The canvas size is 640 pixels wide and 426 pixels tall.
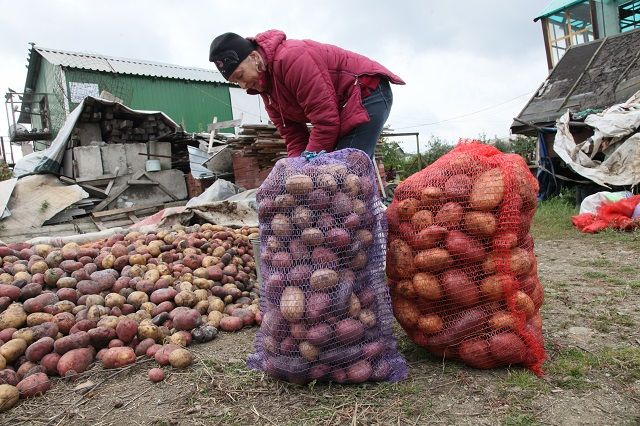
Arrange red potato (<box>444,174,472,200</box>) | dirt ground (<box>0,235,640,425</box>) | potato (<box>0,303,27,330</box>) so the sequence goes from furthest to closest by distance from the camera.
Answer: potato (<box>0,303,27,330</box>) < red potato (<box>444,174,472,200</box>) < dirt ground (<box>0,235,640,425</box>)

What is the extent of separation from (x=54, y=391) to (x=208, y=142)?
1122 cm

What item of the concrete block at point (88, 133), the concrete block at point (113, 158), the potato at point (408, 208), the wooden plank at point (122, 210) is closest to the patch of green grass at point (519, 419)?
the potato at point (408, 208)

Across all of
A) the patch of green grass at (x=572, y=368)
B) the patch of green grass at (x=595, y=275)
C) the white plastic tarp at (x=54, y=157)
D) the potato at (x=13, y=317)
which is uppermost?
the white plastic tarp at (x=54, y=157)

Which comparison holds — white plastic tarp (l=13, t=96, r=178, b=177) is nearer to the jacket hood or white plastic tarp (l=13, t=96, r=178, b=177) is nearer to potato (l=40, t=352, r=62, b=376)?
potato (l=40, t=352, r=62, b=376)

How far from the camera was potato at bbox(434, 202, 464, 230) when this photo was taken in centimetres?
218

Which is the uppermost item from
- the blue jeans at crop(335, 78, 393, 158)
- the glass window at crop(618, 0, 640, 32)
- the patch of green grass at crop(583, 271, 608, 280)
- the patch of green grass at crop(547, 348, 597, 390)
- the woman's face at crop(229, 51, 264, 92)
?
the glass window at crop(618, 0, 640, 32)

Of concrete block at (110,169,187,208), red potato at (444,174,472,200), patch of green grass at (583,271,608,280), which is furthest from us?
concrete block at (110,169,187,208)

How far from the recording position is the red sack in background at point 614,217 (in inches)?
229

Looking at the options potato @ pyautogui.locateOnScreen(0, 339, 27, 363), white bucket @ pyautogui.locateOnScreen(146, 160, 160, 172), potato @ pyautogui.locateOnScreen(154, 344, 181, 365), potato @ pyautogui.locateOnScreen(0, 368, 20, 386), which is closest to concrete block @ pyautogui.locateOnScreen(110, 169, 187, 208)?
white bucket @ pyautogui.locateOnScreen(146, 160, 160, 172)

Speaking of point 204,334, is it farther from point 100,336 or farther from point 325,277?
point 325,277

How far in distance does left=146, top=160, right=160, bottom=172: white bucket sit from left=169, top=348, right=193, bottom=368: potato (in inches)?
394

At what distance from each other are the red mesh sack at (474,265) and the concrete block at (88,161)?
1039 centimetres

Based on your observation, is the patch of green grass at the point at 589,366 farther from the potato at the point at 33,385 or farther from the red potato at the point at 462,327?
the potato at the point at 33,385

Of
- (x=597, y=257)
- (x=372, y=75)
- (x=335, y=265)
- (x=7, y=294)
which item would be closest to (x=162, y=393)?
(x=335, y=265)
